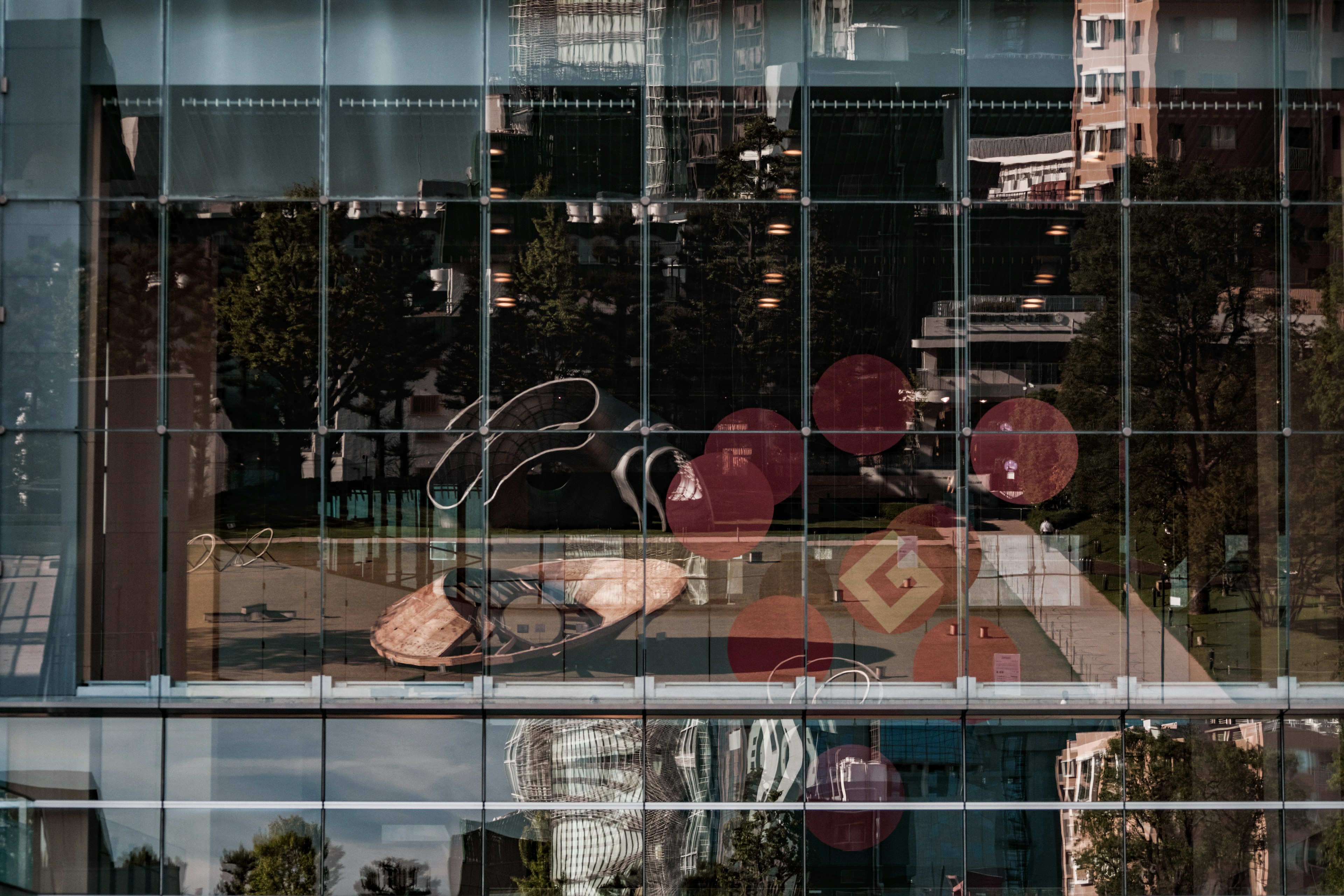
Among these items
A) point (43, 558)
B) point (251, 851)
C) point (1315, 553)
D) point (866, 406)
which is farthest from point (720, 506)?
point (43, 558)

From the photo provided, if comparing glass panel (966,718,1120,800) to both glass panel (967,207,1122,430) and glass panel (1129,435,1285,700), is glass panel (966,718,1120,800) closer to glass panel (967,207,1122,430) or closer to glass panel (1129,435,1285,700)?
glass panel (1129,435,1285,700)

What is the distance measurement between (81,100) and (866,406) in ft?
27.6

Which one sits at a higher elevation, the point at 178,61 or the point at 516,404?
the point at 178,61

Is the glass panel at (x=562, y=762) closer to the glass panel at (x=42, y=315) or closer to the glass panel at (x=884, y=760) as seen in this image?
the glass panel at (x=884, y=760)

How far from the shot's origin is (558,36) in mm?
10508

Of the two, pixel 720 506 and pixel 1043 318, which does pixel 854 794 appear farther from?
pixel 1043 318

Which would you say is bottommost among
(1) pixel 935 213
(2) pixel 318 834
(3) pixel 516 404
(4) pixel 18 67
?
(2) pixel 318 834

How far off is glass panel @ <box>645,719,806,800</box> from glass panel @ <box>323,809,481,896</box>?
6.17 feet

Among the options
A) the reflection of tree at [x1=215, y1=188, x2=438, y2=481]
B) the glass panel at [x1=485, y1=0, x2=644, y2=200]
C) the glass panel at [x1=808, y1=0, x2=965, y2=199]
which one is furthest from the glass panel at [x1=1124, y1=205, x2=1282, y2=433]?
the reflection of tree at [x1=215, y1=188, x2=438, y2=481]

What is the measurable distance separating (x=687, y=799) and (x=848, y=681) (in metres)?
1.99

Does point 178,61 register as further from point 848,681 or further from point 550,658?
point 848,681

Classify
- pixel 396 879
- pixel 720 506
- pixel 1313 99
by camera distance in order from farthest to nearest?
pixel 1313 99 → pixel 720 506 → pixel 396 879

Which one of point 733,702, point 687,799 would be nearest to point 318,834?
point 687,799

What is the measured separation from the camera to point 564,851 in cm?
1033
